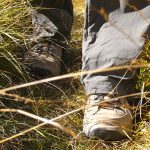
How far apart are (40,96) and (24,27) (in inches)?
14.4

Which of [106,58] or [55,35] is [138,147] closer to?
[106,58]

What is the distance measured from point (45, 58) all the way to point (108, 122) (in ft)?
2.10

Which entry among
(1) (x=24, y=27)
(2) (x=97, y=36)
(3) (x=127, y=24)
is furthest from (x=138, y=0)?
(1) (x=24, y=27)

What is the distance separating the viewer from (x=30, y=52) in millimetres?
1926

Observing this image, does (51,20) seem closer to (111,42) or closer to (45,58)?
(45,58)

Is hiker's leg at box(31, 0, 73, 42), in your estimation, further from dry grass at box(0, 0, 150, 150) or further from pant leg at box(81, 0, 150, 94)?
pant leg at box(81, 0, 150, 94)

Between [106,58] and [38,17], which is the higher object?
[38,17]

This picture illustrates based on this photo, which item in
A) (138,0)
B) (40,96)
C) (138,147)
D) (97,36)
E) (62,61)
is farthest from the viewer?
(62,61)

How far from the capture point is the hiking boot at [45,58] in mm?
1884

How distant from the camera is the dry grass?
1.45 metres

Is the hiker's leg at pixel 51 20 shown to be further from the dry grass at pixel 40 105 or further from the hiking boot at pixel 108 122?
the hiking boot at pixel 108 122

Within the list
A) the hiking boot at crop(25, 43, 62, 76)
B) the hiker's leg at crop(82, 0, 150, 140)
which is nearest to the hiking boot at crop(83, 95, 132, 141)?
the hiker's leg at crop(82, 0, 150, 140)

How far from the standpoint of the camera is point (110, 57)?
156cm

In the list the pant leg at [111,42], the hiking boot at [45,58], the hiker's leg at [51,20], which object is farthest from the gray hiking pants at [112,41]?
the hiker's leg at [51,20]
